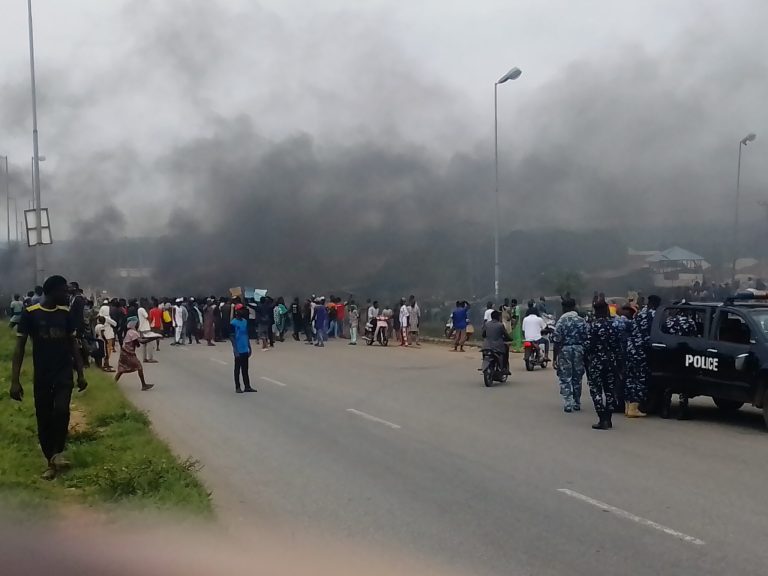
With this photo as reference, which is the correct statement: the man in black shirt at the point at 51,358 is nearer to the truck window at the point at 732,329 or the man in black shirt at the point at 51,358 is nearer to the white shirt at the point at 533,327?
the truck window at the point at 732,329

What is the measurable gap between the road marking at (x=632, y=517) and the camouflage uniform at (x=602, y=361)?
339 cm

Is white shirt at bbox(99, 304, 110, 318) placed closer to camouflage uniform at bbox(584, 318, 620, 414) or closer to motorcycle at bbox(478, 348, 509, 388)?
motorcycle at bbox(478, 348, 509, 388)

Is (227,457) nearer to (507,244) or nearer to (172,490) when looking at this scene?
(172,490)

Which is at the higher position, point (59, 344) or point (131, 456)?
point (59, 344)

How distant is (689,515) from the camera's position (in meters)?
6.20

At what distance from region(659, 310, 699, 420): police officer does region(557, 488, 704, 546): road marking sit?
15.3 ft

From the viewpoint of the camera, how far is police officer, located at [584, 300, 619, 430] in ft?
33.4

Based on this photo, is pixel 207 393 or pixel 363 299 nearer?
pixel 207 393

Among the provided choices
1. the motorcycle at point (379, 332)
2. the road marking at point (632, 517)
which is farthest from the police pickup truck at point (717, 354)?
the motorcycle at point (379, 332)

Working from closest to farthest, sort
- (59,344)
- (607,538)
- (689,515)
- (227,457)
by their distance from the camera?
1. (607,538)
2. (689,515)
3. (59,344)
4. (227,457)

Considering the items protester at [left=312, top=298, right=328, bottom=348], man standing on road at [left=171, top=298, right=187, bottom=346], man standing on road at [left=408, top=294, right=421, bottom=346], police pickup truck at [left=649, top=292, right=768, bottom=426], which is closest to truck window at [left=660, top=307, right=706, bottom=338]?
police pickup truck at [left=649, top=292, right=768, bottom=426]

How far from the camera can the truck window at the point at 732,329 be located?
10.3 metres

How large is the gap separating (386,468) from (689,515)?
2.76 meters

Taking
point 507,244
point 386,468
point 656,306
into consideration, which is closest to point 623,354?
point 656,306
